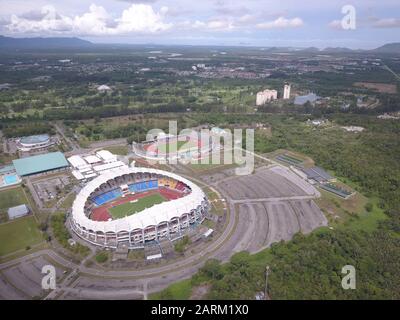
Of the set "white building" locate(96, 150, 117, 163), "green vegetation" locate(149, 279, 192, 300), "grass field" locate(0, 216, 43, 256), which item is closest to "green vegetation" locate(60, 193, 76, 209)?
"grass field" locate(0, 216, 43, 256)

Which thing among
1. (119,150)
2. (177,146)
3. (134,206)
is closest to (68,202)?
(134,206)

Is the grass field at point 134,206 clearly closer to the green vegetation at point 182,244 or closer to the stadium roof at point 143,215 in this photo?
the stadium roof at point 143,215

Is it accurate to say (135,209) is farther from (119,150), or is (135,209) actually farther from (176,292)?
(119,150)

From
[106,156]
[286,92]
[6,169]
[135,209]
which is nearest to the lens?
[135,209]

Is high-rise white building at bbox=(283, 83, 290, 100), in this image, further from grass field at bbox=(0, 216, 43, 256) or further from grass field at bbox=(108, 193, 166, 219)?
grass field at bbox=(0, 216, 43, 256)

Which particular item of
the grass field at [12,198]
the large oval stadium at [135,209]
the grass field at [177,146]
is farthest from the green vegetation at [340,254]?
the grass field at [12,198]

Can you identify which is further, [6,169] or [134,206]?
[6,169]
